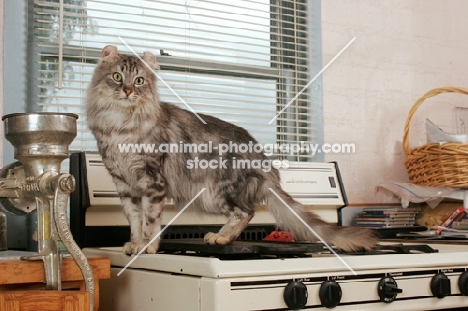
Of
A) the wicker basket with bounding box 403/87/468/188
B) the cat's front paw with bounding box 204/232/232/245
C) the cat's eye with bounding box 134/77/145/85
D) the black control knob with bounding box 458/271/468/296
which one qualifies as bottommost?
the black control knob with bounding box 458/271/468/296

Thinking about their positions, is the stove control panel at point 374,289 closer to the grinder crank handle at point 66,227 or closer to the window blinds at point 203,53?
the grinder crank handle at point 66,227

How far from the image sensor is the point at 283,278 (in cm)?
134

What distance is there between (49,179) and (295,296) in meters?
0.58

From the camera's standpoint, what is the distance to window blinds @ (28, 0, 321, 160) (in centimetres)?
224

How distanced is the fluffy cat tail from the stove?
0.12 feet

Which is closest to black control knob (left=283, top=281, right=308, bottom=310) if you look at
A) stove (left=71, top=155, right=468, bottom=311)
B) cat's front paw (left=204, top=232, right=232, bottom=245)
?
stove (left=71, top=155, right=468, bottom=311)

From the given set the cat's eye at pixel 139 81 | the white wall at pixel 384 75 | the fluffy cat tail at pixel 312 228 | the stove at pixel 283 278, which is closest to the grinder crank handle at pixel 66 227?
the stove at pixel 283 278

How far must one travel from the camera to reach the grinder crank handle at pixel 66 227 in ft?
4.41

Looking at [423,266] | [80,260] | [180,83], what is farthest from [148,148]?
[180,83]

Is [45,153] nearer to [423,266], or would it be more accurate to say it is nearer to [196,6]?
[423,266]

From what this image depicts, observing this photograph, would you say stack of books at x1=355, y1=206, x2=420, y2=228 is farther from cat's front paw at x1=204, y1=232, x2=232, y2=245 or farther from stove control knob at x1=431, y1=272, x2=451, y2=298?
cat's front paw at x1=204, y1=232, x2=232, y2=245

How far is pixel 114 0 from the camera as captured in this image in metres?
2.42

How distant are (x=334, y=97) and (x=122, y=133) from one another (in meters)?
1.37

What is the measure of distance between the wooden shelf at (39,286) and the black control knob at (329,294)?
0.49 metres
